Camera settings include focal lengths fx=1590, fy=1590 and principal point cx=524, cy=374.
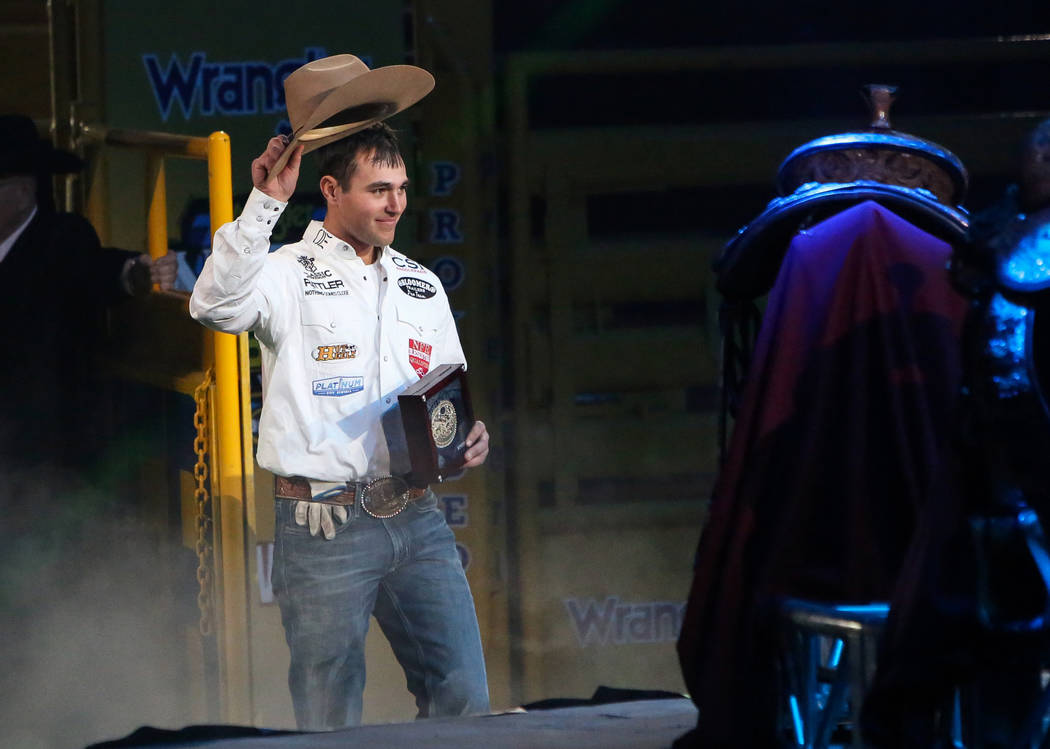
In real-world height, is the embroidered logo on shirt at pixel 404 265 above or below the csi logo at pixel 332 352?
above

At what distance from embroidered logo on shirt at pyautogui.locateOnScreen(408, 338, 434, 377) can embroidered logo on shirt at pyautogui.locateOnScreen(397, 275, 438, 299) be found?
0.12 m

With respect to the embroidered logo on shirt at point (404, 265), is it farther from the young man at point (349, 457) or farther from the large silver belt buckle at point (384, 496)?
the large silver belt buckle at point (384, 496)

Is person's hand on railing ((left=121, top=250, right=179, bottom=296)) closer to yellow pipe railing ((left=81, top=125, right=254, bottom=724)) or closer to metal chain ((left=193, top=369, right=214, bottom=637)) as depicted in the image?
yellow pipe railing ((left=81, top=125, right=254, bottom=724))

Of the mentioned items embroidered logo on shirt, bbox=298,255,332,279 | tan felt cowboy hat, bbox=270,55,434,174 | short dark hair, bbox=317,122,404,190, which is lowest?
Answer: embroidered logo on shirt, bbox=298,255,332,279

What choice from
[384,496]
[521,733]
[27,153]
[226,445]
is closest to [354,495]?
[384,496]

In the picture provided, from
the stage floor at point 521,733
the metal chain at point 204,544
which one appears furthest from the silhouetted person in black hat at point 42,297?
the stage floor at point 521,733

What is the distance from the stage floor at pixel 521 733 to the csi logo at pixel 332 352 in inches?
41.3

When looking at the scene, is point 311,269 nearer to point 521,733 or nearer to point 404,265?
point 404,265

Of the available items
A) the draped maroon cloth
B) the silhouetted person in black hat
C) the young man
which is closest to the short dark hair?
the young man

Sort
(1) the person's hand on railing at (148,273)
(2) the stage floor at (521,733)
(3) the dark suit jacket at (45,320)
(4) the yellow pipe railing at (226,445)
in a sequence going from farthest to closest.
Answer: (3) the dark suit jacket at (45,320) < (1) the person's hand on railing at (148,273) < (4) the yellow pipe railing at (226,445) < (2) the stage floor at (521,733)

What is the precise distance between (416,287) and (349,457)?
1.57ft

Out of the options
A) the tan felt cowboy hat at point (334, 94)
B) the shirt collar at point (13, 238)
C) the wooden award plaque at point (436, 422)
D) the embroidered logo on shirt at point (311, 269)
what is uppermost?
the tan felt cowboy hat at point (334, 94)

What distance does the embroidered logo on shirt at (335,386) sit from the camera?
12.1 feet

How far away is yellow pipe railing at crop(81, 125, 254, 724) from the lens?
4199mm
